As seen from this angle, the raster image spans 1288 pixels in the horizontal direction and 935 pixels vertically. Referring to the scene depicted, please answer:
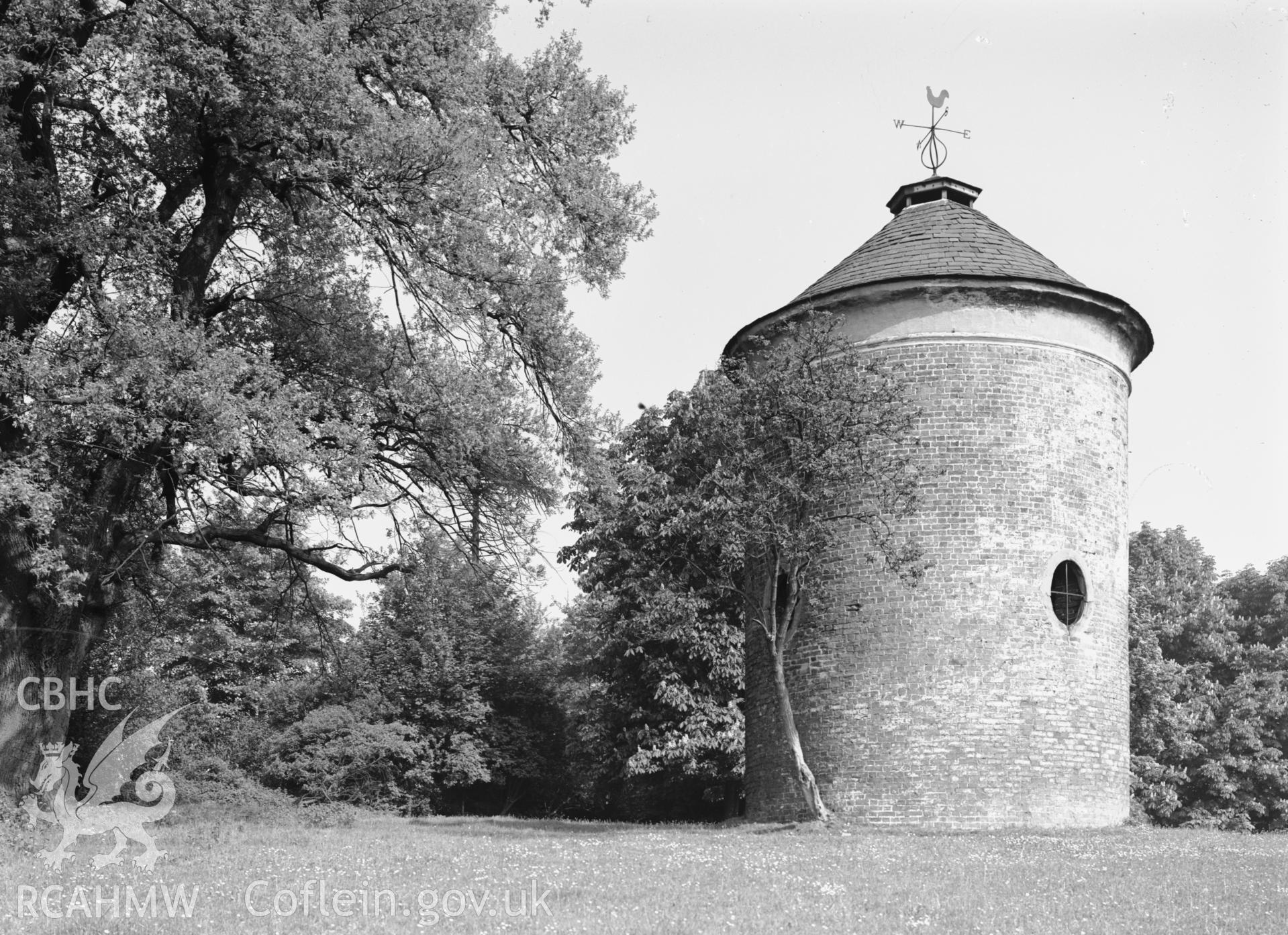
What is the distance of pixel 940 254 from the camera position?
21703 mm

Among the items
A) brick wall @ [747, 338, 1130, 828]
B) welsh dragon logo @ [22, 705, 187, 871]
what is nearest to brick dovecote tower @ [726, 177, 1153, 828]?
brick wall @ [747, 338, 1130, 828]

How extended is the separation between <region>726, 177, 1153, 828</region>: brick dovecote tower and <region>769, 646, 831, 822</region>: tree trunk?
1.61 ft

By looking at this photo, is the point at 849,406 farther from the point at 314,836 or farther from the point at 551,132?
the point at 314,836

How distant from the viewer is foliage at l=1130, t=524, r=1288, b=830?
3591cm

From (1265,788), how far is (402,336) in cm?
3118

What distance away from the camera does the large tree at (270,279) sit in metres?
14.4

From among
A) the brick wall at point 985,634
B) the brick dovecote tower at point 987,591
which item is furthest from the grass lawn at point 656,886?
the brick dovecote tower at point 987,591

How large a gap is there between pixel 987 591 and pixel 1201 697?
72.9ft

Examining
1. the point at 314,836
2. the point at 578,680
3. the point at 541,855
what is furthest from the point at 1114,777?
the point at 578,680

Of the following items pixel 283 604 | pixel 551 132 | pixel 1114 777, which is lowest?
pixel 1114 777

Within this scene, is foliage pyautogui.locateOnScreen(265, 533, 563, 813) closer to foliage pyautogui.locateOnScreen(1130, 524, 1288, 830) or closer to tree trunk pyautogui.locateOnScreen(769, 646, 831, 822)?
foliage pyautogui.locateOnScreen(1130, 524, 1288, 830)

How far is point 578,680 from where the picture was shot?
47.2 metres

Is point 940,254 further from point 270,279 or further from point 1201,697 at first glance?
point 1201,697

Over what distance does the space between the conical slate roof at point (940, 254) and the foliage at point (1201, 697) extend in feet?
57.3
